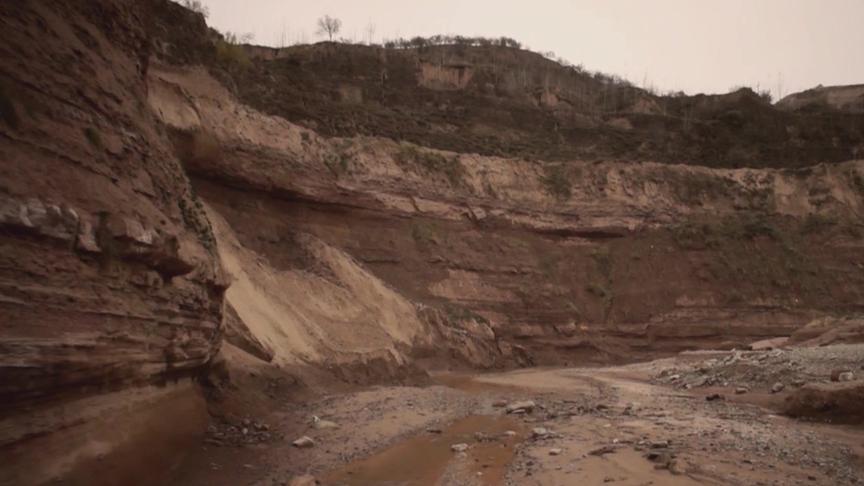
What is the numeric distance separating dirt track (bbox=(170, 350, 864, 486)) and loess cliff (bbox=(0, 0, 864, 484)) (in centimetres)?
177

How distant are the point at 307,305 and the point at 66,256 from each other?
1381 cm

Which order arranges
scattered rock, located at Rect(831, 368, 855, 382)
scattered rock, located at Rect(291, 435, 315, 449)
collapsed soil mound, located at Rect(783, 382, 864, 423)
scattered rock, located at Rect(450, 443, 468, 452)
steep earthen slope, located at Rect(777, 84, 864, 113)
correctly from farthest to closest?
steep earthen slope, located at Rect(777, 84, 864, 113) < scattered rock, located at Rect(831, 368, 855, 382) < collapsed soil mound, located at Rect(783, 382, 864, 423) < scattered rock, located at Rect(450, 443, 468, 452) < scattered rock, located at Rect(291, 435, 315, 449)

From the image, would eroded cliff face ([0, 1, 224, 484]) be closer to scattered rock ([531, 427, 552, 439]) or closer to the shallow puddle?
the shallow puddle

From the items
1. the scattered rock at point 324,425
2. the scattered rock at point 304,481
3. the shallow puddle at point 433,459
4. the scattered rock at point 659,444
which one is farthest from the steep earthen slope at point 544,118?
the scattered rock at point 304,481

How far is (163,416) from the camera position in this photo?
7.75 metres

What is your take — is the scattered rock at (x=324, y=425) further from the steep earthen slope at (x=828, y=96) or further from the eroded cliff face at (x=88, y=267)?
the steep earthen slope at (x=828, y=96)

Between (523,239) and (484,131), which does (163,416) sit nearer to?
(523,239)

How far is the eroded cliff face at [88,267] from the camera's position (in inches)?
208

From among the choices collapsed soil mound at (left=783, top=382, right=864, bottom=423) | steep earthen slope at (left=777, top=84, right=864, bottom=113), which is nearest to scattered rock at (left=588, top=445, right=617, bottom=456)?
collapsed soil mound at (left=783, top=382, right=864, bottom=423)

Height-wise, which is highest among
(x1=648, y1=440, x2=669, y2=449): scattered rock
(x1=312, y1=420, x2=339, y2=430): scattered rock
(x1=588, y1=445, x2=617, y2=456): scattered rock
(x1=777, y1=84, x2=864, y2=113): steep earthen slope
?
(x1=777, y1=84, x2=864, y2=113): steep earthen slope

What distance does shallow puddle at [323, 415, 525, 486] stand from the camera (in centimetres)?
821

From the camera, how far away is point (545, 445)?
998 cm

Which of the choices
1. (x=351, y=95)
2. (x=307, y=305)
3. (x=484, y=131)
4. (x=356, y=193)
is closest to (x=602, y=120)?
(x=484, y=131)

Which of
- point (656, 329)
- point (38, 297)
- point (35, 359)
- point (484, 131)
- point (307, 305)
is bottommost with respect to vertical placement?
point (656, 329)
